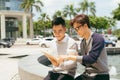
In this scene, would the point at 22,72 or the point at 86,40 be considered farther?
the point at 22,72

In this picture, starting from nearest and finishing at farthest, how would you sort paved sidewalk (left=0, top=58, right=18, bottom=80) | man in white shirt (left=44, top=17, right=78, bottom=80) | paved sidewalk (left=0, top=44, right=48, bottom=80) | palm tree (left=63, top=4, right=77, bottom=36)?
man in white shirt (left=44, top=17, right=78, bottom=80) → paved sidewalk (left=0, top=58, right=18, bottom=80) → paved sidewalk (left=0, top=44, right=48, bottom=80) → palm tree (left=63, top=4, right=77, bottom=36)

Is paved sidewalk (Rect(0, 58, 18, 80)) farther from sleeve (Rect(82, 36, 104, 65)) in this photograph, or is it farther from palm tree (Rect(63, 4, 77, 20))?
palm tree (Rect(63, 4, 77, 20))

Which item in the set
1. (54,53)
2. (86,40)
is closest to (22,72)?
(54,53)

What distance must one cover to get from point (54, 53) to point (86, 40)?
0.56 m

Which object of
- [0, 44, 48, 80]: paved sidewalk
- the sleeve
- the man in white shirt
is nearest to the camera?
the sleeve

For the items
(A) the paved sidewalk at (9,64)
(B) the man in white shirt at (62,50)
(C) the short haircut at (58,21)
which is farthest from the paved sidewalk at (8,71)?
(C) the short haircut at (58,21)

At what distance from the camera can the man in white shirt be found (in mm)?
4230

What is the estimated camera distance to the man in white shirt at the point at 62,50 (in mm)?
4230

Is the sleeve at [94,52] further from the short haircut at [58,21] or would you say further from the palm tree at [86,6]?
the palm tree at [86,6]

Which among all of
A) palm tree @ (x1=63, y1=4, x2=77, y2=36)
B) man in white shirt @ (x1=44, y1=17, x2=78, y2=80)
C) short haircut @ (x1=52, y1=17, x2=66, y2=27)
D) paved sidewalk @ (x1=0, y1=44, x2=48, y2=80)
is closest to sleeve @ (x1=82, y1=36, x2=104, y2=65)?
man in white shirt @ (x1=44, y1=17, x2=78, y2=80)

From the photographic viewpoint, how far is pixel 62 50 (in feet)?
14.4

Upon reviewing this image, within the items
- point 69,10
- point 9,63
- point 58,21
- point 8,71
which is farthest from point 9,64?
point 69,10

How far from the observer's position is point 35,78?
6445mm

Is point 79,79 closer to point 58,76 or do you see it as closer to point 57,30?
point 58,76
